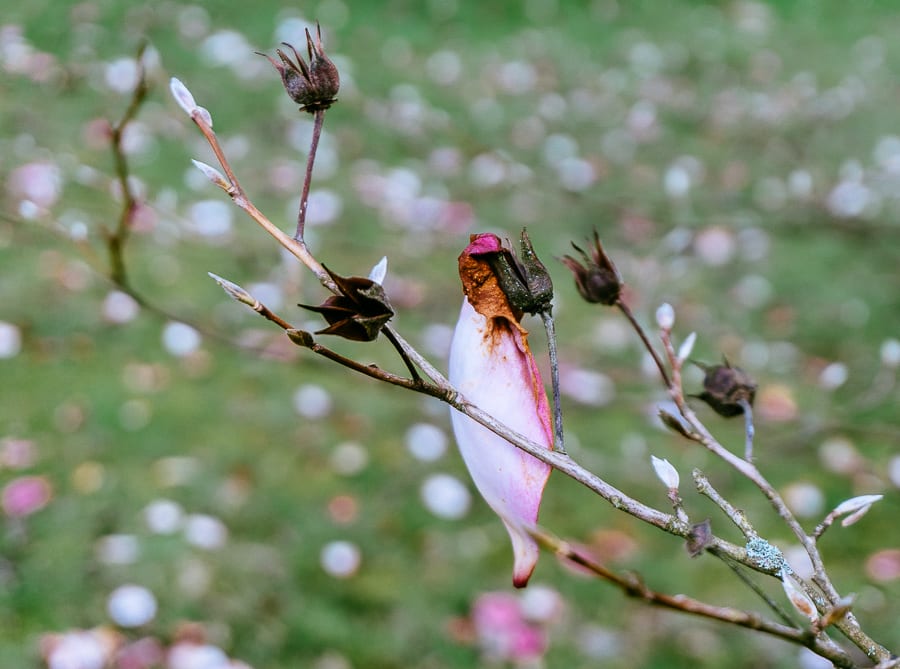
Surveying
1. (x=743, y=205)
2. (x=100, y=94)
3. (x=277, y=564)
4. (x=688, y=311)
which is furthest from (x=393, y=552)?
(x=100, y=94)

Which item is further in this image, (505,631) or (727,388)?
(505,631)

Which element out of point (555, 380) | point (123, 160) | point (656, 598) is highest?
point (123, 160)

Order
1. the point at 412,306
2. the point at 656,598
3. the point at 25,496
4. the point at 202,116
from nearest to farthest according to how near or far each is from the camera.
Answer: the point at 656,598 < the point at 202,116 < the point at 25,496 < the point at 412,306

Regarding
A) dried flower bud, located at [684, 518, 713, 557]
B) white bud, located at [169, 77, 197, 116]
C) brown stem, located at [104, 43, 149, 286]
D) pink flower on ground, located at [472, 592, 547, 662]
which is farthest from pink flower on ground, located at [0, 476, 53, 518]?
dried flower bud, located at [684, 518, 713, 557]

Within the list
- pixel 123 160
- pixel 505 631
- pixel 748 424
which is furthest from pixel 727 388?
pixel 505 631

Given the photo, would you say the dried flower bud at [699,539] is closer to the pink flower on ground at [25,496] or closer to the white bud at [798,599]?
the white bud at [798,599]

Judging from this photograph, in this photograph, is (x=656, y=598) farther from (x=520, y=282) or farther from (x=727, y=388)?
(x=727, y=388)

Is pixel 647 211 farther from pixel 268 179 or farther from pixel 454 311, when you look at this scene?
pixel 268 179

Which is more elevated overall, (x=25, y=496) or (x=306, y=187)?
(x=25, y=496)
